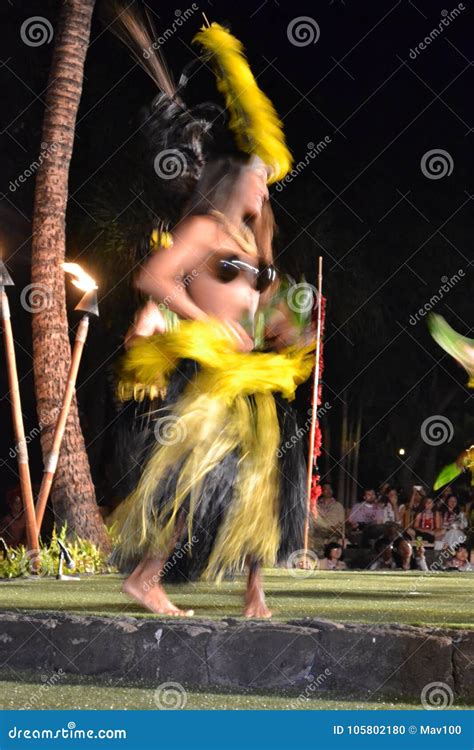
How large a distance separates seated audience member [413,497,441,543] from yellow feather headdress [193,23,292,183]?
315 inches

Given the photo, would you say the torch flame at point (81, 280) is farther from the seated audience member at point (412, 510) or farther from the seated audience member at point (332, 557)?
the seated audience member at point (412, 510)

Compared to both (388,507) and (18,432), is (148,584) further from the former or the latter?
(388,507)

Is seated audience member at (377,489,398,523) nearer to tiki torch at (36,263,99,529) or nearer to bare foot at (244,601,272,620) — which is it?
tiki torch at (36,263,99,529)

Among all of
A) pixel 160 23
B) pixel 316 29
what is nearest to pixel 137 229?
pixel 160 23

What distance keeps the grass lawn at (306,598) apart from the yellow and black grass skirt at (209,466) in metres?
0.26

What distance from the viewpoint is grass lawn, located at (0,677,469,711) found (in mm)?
4059

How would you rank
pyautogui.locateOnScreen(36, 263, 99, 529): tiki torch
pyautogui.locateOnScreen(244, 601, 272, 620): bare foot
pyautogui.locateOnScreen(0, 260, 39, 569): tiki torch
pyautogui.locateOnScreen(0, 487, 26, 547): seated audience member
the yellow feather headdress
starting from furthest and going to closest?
1. pyautogui.locateOnScreen(0, 487, 26, 547): seated audience member
2. pyautogui.locateOnScreen(36, 263, 99, 529): tiki torch
3. pyautogui.locateOnScreen(0, 260, 39, 569): tiki torch
4. the yellow feather headdress
5. pyautogui.locateOnScreen(244, 601, 272, 620): bare foot

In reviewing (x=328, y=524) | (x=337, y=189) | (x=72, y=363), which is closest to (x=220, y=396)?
(x=72, y=363)

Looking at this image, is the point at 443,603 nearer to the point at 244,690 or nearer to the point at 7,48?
the point at 244,690

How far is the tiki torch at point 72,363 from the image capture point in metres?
9.87

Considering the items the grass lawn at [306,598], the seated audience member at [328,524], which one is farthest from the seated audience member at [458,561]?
the grass lawn at [306,598]

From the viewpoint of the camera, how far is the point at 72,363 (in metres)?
10.1

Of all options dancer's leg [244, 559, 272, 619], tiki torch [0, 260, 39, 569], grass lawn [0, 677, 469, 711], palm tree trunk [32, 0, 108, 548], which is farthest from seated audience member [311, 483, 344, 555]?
grass lawn [0, 677, 469, 711]

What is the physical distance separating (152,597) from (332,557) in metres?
7.03
